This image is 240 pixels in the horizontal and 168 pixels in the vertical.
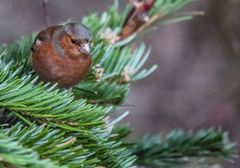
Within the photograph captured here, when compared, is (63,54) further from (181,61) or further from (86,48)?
(181,61)

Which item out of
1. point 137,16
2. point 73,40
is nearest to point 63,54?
point 73,40

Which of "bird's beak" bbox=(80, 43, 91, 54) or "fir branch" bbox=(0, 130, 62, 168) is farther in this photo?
"bird's beak" bbox=(80, 43, 91, 54)

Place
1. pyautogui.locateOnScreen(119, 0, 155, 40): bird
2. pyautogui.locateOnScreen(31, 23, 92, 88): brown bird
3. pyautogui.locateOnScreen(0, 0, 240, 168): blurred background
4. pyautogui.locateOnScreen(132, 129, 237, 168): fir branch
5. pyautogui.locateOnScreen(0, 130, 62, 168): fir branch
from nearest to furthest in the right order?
pyautogui.locateOnScreen(0, 130, 62, 168): fir branch → pyautogui.locateOnScreen(31, 23, 92, 88): brown bird → pyautogui.locateOnScreen(132, 129, 237, 168): fir branch → pyautogui.locateOnScreen(119, 0, 155, 40): bird → pyautogui.locateOnScreen(0, 0, 240, 168): blurred background

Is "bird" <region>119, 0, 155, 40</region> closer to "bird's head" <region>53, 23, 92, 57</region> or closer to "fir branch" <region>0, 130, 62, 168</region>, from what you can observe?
"bird's head" <region>53, 23, 92, 57</region>

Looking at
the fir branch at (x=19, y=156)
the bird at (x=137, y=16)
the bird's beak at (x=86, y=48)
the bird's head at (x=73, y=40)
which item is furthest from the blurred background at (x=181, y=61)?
the fir branch at (x=19, y=156)

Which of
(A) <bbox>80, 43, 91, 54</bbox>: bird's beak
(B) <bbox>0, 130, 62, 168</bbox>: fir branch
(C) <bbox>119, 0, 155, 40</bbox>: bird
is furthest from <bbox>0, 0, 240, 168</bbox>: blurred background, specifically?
(B) <bbox>0, 130, 62, 168</bbox>: fir branch

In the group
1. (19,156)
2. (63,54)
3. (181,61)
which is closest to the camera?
(19,156)
